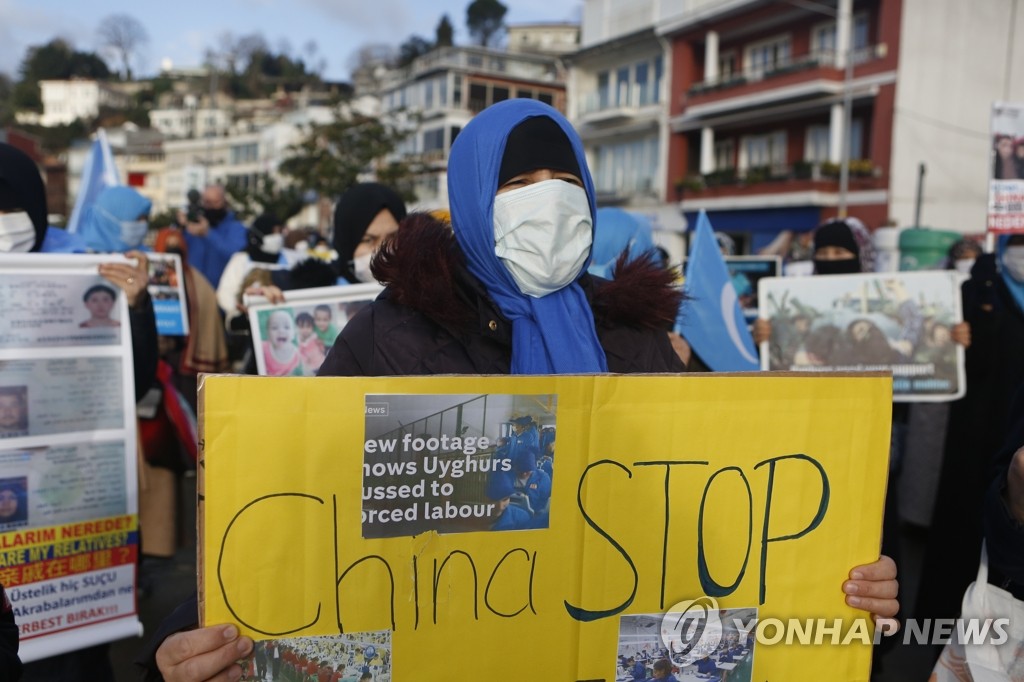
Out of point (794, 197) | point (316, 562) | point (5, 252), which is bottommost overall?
point (316, 562)

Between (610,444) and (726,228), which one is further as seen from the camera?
(726,228)

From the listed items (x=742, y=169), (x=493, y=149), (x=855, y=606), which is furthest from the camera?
(x=742, y=169)

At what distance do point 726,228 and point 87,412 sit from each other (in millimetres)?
29998

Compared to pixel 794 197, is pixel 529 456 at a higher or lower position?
lower

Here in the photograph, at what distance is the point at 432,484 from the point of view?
4.65ft

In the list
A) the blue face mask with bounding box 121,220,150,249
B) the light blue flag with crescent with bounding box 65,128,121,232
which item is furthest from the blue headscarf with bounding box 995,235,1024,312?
the light blue flag with crescent with bounding box 65,128,121,232

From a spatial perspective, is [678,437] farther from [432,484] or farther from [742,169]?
[742,169]

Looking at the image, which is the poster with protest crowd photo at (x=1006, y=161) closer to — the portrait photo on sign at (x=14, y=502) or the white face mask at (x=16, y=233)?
the white face mask at (x=16, y=233)

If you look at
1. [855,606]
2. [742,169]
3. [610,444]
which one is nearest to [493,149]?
[610,444]

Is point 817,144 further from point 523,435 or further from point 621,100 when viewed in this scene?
point 523,435

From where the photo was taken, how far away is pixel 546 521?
4.84ft

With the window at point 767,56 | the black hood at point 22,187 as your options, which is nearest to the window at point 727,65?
the window at point 767,56

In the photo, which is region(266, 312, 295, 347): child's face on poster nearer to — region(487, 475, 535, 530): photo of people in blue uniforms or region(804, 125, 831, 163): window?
region(487, 475, 535, 530): photo of people in blue uniforms

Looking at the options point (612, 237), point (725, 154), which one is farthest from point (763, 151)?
point (612, 237)
